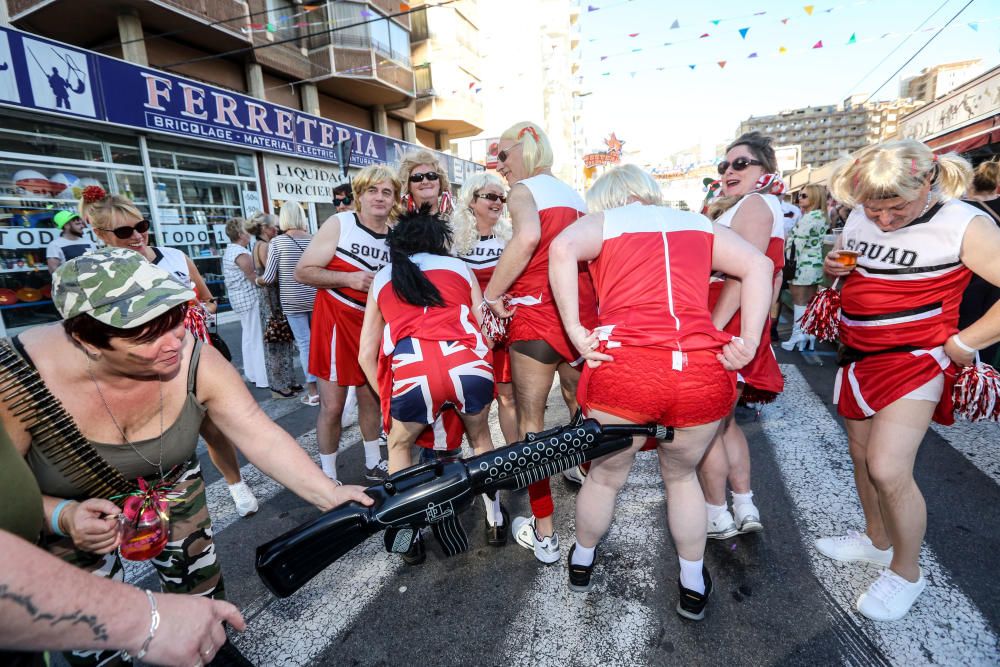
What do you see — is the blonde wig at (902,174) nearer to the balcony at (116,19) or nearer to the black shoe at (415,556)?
the black shoe at (415,556)

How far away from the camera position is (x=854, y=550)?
2.42m

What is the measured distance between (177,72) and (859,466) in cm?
1510

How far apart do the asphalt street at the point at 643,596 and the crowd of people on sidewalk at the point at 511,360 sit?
5.4 inches

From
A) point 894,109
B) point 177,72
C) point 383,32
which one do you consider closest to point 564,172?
point 383,32

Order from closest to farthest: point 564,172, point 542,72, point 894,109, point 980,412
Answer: point 980,412 → point 542,72 → point 564,172 → point 894,109

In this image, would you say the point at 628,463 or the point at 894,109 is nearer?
the point at 628,463

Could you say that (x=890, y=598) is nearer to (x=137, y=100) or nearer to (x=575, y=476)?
(x=575, y=476)

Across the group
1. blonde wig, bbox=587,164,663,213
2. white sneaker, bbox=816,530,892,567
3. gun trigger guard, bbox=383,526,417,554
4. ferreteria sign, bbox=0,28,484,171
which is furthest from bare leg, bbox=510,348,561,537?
ferreteria sign, bbox=0,28,484,171

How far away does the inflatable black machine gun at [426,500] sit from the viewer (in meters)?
1.31

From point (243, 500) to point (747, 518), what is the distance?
3.04m

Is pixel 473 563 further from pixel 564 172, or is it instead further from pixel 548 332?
pixel 564 172

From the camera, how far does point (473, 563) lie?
2557mm

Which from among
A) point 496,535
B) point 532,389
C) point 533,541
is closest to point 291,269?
point 532,389

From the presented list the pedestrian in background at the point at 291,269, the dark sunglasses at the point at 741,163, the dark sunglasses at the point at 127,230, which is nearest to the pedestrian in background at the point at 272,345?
the pedestrian in background at the point at 291,269
